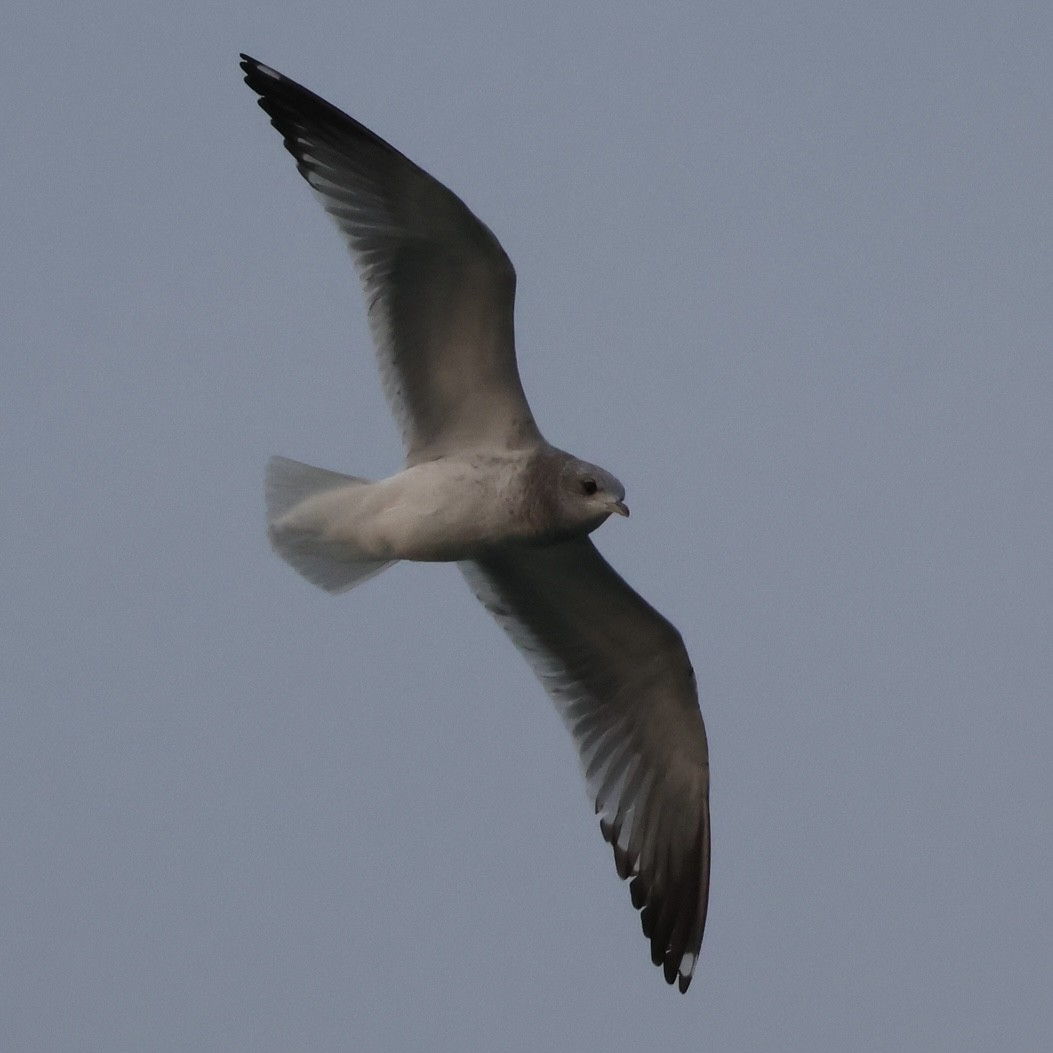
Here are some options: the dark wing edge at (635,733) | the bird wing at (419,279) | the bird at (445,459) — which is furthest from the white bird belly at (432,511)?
the dark wing edge at (635,733)

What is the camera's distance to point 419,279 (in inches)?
212

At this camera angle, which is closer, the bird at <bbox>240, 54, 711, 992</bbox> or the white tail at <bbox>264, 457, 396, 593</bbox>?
the bird at <bbox>240, 54, 711, 992</bbox>

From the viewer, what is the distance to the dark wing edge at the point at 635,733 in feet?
19.5

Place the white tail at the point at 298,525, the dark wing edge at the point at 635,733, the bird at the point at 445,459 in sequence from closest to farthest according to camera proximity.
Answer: the bird at the point at 445,459
the white tail at the point at 298,525
the dark wing edge at the point at 635,733

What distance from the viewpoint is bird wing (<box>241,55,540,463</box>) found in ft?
17.4

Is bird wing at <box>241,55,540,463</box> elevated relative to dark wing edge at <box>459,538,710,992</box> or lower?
elevated

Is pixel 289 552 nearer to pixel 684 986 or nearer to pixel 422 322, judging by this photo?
pixel 422 322

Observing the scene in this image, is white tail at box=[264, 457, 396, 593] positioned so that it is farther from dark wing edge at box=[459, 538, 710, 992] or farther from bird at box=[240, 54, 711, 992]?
dark wing edge at box=[459, 538, 710, 992]

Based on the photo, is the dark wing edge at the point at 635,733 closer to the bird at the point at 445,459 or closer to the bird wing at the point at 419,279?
the bird at the point at 445,459

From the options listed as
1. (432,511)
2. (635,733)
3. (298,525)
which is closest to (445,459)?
(432,511)

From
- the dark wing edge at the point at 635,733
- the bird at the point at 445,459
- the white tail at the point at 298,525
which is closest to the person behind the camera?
the bird at the point at 445,459

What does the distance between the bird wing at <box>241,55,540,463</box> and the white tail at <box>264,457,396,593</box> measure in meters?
0.28

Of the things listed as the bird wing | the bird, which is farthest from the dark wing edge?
the bird wing

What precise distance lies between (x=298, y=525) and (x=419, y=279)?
733 millimetres
